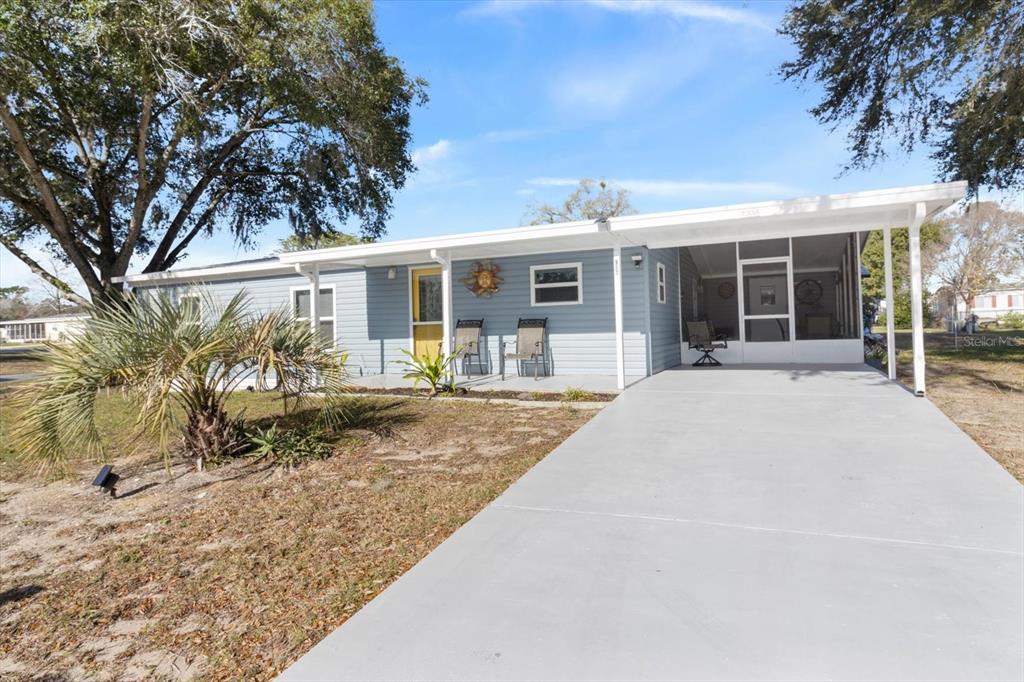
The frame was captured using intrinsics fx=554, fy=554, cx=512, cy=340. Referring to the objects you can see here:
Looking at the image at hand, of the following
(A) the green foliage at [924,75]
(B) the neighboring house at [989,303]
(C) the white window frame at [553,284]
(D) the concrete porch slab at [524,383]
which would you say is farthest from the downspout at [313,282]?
(B) the neighboring house at [989,303]

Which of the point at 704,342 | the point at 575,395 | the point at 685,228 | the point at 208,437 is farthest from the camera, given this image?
the point at 704,342

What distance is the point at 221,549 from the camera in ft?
9.39

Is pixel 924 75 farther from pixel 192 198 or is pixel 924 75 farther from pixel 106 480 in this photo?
pixel 192 198

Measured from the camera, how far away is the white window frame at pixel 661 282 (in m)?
9.13

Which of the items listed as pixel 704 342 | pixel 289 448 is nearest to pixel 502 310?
pixel 704 342

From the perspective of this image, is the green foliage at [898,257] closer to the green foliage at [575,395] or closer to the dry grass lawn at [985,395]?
the dry grass lawn at [985,395]

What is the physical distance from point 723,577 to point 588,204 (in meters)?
29.4

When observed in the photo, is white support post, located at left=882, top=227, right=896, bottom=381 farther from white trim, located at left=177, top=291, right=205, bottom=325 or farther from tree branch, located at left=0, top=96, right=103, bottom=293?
tree branch, located at left=0, top=96, right=103, bottom=293

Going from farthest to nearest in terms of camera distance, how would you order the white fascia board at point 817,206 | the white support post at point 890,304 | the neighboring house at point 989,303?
the neighboring house at point 989,303
the white support post at point 890,304
the white fascia board at point 817,206

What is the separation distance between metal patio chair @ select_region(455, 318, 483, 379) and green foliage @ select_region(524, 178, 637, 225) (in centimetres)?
2128

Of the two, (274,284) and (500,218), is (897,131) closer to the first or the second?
(274,284)

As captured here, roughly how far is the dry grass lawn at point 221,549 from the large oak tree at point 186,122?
783cm

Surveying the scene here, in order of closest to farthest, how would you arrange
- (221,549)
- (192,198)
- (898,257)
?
(221,549) < (192,198) < (898,257)

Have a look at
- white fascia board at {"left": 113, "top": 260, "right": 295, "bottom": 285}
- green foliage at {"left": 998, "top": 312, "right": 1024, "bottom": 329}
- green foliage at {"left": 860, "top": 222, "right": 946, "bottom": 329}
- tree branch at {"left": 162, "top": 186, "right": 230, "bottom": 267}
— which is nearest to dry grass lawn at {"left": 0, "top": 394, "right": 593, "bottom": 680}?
white fascia board at {"left": 113, "top": 260, "right": 295, "bottom": 285}
